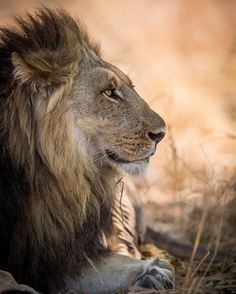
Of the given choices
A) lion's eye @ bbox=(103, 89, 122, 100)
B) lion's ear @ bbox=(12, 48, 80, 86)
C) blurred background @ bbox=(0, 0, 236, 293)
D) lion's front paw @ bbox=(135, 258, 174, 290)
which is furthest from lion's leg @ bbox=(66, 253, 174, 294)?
lion's ear @ bbox=(12, 48, 80, 86)

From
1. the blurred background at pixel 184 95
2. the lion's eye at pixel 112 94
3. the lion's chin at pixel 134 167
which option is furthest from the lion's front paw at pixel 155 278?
the lion's eye at pixel 112 94

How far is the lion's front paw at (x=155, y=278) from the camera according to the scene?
3465 millimetres

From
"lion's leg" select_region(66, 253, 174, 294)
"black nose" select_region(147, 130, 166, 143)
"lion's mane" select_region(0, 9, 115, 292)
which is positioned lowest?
"lion's leg" select_region(66, 253, 174, 294)

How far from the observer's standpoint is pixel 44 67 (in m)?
3.53

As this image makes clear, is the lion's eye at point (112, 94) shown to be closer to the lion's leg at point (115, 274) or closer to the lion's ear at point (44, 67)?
the lion's ear at point (44, 67)

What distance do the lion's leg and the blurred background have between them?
0.82 feet

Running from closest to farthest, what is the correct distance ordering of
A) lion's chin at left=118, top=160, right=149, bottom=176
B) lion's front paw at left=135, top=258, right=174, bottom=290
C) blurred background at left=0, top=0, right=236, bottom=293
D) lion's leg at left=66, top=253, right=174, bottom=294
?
lion's front paw at left=135, top=258, right=174, bottom=290
lion's leg at left=66, top=253, right=174, bottom=294
lion's chin at left=118, top=160, right=149, bottom=176
blurred background at left=0, top=0, right=236, bottom=293

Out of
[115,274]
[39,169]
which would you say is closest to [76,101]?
[39,169]

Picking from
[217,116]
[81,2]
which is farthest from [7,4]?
[217,116]

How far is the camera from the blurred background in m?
5.28

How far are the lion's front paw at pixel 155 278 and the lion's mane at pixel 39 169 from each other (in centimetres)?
32

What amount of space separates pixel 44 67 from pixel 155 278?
1156 millimetres

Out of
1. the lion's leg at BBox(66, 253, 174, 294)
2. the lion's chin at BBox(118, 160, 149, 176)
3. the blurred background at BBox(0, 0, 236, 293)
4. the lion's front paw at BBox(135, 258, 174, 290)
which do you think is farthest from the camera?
the blurred background at BBox(0, 0, 236, 293)

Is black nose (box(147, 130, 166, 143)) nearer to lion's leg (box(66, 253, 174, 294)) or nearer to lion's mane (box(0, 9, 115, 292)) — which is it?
lion's mane (box(0, 9, 115, 292))
